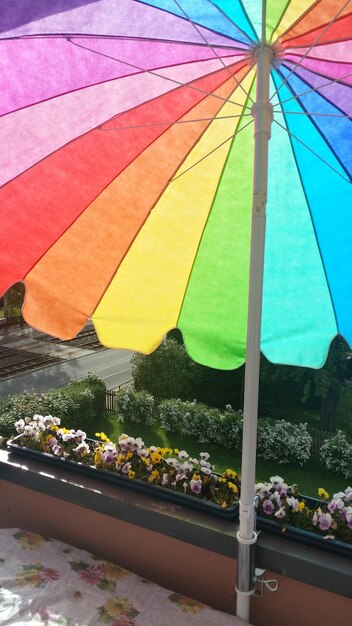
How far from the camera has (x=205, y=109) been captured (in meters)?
1.73

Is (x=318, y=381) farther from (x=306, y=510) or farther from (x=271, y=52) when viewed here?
(x=271, y=52)

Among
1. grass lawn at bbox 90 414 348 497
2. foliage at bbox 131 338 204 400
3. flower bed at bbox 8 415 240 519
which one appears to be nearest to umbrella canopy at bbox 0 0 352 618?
flower bed at bbox 8 415 240 519

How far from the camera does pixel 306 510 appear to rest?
1.98 meters

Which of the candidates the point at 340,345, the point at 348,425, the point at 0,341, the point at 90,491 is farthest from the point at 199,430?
the point at 0,341

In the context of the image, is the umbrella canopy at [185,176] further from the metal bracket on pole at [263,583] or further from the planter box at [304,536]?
the planter box at [304,536]

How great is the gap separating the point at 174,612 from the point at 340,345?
385 inches

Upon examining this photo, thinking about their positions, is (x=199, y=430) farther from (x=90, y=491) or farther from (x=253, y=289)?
(x=253, y=289)

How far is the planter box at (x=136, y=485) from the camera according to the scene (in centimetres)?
204

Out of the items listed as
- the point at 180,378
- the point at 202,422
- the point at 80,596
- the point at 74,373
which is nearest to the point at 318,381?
the point at 202,422

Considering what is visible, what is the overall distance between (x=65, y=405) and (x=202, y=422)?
2.63 metres

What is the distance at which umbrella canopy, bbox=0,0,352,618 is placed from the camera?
1405mm

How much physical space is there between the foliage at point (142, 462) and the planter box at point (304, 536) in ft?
0.60

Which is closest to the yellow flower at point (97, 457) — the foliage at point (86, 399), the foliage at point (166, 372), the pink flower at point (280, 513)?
the pink flower at point (280, 513)

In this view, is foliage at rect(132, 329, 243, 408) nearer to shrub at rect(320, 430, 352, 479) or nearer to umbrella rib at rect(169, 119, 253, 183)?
shrub at rect(320, 430, 352, 479)
